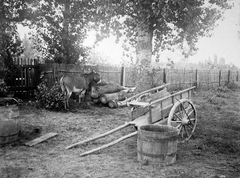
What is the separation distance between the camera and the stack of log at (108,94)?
11.2 meters

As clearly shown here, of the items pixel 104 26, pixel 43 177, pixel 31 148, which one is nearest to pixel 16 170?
pixel 43 177

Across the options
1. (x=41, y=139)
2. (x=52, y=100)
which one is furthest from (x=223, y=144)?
(x=52, y=100)

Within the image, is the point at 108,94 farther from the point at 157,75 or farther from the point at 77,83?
the point at 157,75

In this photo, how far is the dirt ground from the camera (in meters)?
3.91

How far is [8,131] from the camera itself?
541cm

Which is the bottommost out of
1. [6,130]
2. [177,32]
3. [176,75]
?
[6,130]

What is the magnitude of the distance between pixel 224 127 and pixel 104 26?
947 cm

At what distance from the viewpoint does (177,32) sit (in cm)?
1387

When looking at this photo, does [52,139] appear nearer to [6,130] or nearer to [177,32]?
[6,130]

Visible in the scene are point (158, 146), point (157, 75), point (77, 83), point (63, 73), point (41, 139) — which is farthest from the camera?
point (157, 75)

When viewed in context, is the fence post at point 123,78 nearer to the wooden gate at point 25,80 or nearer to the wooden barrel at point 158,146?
the wooden gate at point 25,80

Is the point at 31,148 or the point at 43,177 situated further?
the point at 31,148

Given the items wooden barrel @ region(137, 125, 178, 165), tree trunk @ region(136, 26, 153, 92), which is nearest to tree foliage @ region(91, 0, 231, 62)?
tree trunk @ region(136, 26, 153, 92)

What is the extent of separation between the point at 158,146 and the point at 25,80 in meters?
10.0
